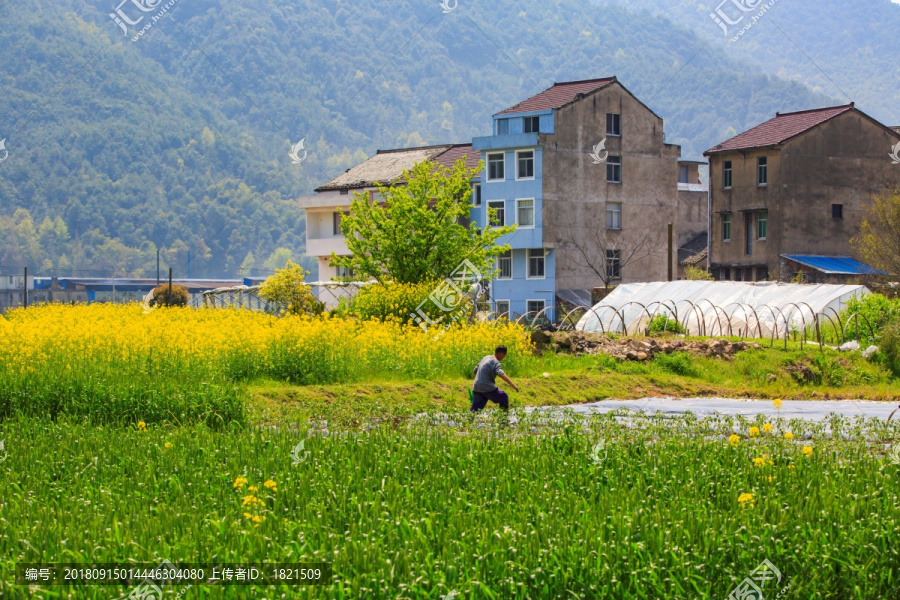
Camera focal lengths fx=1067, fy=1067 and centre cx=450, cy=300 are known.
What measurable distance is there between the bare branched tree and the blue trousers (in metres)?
41.7

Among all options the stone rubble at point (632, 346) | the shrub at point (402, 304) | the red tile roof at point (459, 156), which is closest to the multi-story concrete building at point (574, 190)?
the red tile roof at point (459, 156)

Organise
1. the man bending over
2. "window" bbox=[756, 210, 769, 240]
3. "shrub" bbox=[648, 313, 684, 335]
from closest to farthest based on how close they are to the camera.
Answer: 1. the man bending over
2. "shrub" bbox=[648, 313, 684, 335]
3. "window" bbox=[756, 210, 769, 240]

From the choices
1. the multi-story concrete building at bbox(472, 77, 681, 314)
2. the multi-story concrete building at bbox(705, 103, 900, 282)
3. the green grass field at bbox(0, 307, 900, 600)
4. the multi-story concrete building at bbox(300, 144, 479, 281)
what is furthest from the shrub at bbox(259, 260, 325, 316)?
the multi-story concrete building at bbox(705, 103, 900, 282)

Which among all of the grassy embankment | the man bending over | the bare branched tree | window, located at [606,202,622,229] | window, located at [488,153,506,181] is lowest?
the grassy embankment

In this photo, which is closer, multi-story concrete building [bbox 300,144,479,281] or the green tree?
the green tree

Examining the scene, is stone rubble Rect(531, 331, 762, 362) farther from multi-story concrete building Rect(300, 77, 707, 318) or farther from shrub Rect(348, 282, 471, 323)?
multi-story concrete building Rect(300, 77, 707, 318)

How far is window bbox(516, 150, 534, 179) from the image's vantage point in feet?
192

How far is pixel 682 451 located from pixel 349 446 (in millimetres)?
3610

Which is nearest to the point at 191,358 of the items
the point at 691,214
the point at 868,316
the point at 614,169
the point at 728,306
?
the point at 868,316

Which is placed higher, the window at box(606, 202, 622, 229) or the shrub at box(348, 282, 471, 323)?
the window at box(606, 202, 622, 229)

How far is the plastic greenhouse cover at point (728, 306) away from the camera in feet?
114

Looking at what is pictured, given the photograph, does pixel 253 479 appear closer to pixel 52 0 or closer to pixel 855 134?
pixel 855 134

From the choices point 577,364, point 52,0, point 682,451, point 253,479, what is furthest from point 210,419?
point 52,0

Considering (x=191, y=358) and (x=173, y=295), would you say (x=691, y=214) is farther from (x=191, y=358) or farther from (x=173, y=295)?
(x=191, y=358)
